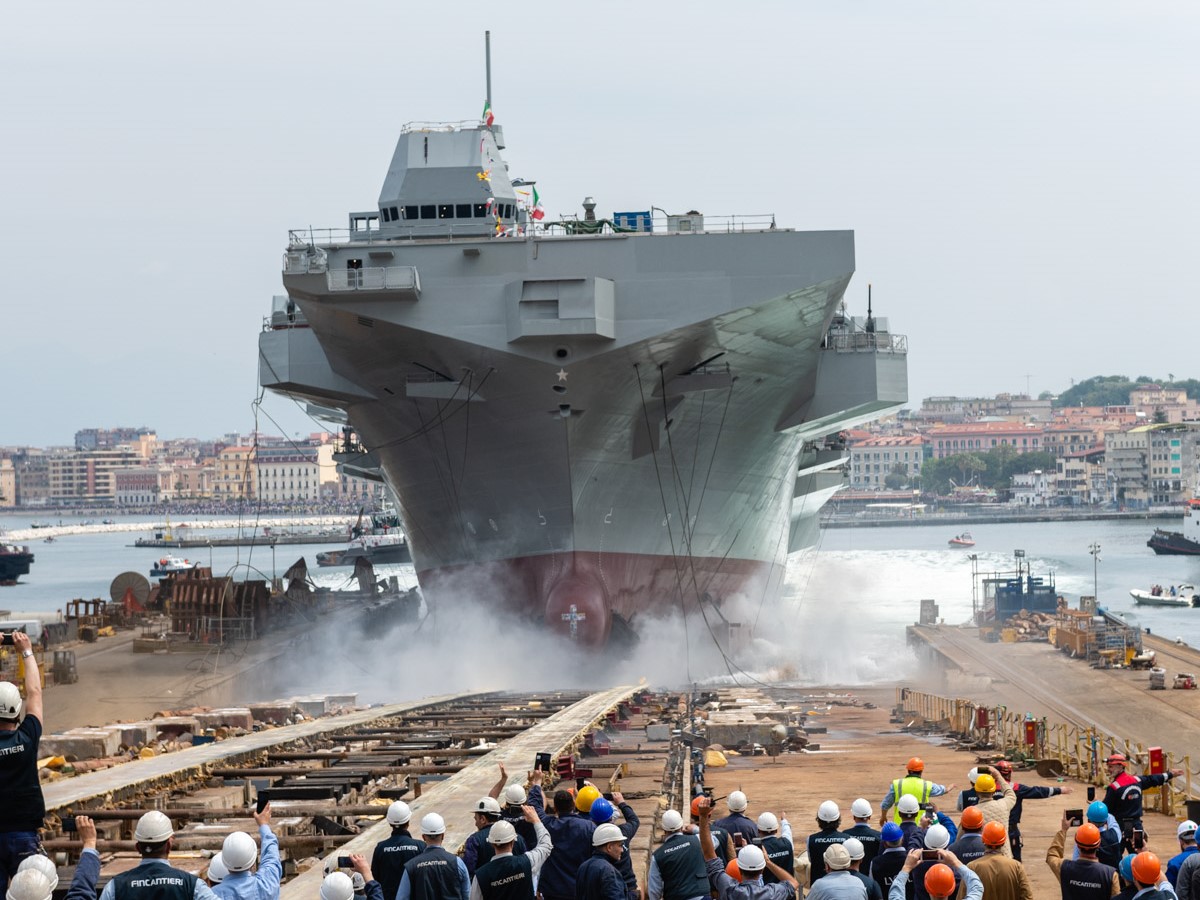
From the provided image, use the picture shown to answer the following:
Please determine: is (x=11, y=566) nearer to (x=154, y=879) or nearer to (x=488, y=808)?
(x=488, y=808)

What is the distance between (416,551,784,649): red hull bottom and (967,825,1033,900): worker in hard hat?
20.3m

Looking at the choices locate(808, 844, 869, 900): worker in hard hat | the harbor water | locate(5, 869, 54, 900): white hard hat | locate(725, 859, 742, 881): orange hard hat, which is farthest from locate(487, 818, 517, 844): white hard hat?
the harbor water

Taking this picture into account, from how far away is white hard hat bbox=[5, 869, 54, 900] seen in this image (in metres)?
6.01

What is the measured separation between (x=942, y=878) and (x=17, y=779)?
4.26 m

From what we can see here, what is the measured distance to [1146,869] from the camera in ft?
23.8

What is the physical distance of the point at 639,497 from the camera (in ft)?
96.7

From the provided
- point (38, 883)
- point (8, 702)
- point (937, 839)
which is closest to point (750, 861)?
point (937, 839)

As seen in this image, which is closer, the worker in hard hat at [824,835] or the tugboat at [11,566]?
the worker in hard hat at [824,835]

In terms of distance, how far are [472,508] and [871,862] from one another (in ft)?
70.8

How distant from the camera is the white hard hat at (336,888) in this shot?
7.07 m

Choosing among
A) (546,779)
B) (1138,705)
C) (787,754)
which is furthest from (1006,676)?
(546,779)

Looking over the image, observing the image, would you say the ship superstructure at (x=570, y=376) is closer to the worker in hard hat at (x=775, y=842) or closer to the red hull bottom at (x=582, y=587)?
the red hull bottom at (x=582, y=587)

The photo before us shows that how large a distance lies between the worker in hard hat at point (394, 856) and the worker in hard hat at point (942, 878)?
7.76ft

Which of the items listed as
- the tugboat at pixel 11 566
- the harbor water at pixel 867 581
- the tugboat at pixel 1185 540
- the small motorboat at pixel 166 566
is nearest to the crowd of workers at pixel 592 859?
the harbor water at pixel 867 581
